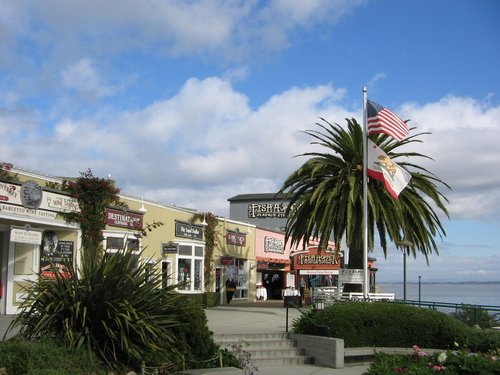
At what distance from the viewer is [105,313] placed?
10562 mm

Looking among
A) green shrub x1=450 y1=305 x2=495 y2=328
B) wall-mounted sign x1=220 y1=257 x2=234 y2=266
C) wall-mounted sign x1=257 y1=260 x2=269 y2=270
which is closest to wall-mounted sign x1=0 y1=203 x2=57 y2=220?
green shrub x1=450 y1=305 x2=495 y2=328

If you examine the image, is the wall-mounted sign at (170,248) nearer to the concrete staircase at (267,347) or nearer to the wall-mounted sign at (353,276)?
the wall-mounted sign at (353,276)

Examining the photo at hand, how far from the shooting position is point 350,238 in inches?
958

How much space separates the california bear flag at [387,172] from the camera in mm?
21578

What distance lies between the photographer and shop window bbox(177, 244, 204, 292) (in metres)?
31.6

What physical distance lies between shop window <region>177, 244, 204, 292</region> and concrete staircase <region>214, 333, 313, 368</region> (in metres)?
15.1

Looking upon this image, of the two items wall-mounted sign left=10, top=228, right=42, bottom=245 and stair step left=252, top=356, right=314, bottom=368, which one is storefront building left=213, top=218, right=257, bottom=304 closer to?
wall-mounted sign left=10, top=228, right=42, bottom=245

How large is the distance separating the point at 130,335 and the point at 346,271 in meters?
15.0

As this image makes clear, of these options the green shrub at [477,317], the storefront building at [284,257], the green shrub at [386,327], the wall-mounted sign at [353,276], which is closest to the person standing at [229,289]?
the storefront building at [284,257]

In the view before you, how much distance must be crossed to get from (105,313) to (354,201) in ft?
49.1

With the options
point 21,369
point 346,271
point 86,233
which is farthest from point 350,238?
point 21,369

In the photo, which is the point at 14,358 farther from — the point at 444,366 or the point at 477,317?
the point at 477,317

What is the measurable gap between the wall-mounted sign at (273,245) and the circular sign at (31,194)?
23.2m

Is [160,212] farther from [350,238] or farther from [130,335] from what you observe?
[130,335]
